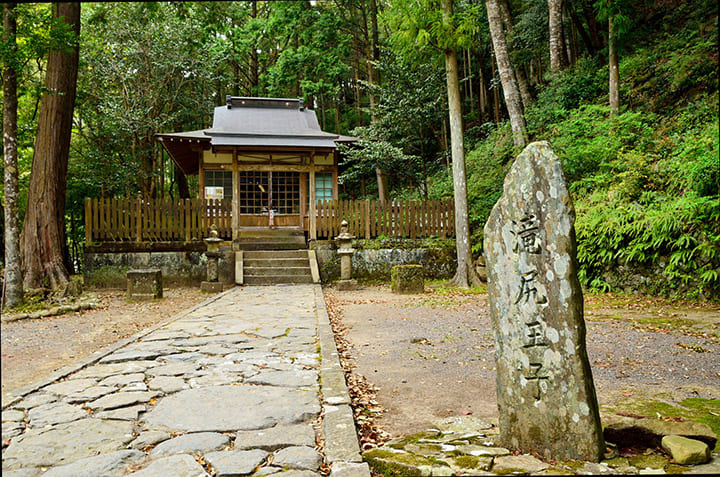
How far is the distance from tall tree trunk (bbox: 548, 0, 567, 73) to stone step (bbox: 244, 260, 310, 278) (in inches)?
420

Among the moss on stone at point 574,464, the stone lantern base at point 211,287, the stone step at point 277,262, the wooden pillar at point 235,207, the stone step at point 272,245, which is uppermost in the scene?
the wooden pillar at point 235,207

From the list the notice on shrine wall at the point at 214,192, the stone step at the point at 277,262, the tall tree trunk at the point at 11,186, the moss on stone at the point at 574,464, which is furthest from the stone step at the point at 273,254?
the moss on stone at the point at 574,464

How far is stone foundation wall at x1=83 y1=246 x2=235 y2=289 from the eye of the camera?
12266 millimetres

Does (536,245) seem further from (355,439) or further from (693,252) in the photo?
(693,252)

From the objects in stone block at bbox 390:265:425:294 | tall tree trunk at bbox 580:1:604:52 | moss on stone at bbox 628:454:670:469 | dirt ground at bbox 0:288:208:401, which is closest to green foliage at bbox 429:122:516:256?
stone block at bbox 390:265:425:294

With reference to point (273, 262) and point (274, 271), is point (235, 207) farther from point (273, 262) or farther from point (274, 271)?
point (274, 271)

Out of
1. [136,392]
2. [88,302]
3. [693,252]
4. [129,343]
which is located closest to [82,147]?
[88,302]

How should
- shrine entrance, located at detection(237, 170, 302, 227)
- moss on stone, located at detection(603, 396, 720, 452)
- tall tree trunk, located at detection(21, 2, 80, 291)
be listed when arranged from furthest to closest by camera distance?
shrine entrance, located at detection(237, 170, 302, 227), tall tree trunk, located at detection(21, 2, 80, 291), moss on stone, located at detection(603, 396, 720, 452)

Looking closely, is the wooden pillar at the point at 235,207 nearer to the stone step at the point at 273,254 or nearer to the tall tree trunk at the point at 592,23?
the stone step at the point at 273,254

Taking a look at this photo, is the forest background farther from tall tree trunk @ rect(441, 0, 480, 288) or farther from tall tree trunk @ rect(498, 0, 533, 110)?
tall tree trunk @ rect(441, 0, 480, 288)

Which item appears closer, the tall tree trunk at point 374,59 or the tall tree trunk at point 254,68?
the tall tree trunk at point 374,59

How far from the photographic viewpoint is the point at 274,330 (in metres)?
6.36

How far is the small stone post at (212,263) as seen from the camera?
11.5m

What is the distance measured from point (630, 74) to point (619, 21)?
194cm
